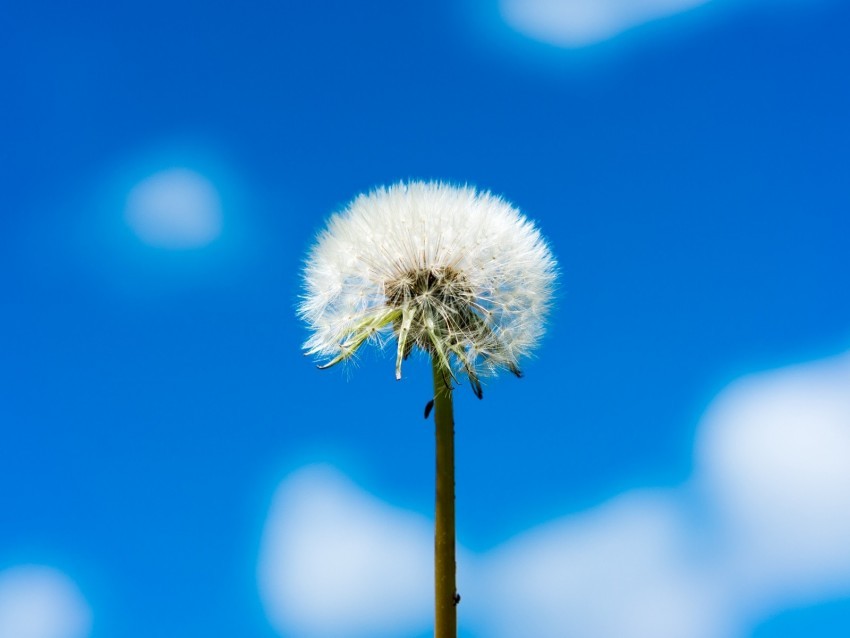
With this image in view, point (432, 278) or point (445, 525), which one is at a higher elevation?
point (432, 278)

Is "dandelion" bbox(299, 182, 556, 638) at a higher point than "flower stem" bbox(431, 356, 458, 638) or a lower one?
higher

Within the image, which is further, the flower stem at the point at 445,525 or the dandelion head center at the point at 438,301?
the dandelion head center at the point at 438,301

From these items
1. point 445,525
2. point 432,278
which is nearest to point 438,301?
point 432,278

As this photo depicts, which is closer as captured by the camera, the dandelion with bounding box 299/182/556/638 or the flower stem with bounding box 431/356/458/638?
the flower stem with bounding box 431/356/458/638

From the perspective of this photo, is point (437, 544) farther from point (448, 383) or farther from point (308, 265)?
point (308, 265)

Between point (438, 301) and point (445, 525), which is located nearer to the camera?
point (445, 525)

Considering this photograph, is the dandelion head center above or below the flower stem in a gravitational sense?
above

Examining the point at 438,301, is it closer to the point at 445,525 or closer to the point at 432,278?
the point at 432,278
